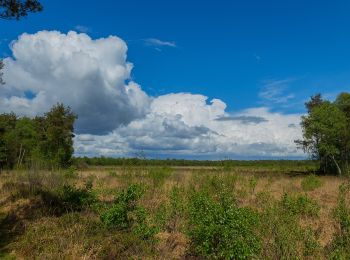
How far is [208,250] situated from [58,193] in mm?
9964

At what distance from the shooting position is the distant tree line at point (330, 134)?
58938mm

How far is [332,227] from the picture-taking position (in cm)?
1403

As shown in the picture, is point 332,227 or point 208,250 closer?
point 208,250

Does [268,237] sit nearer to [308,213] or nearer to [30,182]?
[308,213]

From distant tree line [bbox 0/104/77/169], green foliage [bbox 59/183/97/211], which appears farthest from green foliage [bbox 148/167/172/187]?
distant tree line [bbox 0/104/77/169]

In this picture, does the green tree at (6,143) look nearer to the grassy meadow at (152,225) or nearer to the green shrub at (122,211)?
the grassy meadow at (152,225)

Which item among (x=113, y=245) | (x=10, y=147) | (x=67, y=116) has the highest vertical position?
(x=67, y=116)

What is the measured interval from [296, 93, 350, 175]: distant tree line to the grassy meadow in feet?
137

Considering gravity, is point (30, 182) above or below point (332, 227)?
above

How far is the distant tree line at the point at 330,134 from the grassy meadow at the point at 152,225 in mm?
41812

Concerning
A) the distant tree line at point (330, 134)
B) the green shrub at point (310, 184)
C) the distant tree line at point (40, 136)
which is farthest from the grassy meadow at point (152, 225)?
the distant tree line at point (330, 134)

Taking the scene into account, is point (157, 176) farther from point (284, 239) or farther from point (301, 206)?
point (284, 239)

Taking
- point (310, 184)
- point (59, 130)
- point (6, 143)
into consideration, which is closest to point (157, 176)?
point (310, 184)

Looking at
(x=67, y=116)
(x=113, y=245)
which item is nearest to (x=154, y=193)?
(x=113, y=245)
